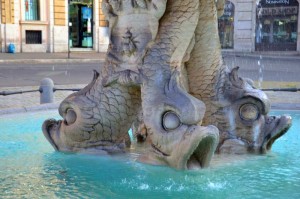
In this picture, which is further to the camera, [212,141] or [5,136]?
[5,136]

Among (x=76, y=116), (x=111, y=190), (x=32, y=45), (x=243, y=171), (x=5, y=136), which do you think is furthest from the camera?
(x=32, y=45)

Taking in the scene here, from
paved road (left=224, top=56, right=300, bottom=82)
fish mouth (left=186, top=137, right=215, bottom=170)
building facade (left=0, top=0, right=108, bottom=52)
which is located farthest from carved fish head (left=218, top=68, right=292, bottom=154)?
building facade (left=0, top=0, right=108, bottom=52)

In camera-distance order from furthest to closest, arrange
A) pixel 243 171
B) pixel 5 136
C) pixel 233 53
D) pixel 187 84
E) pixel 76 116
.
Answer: pixel 233 53, pixel 5 136, pixel 187 84, pixel 76 116, pixel 243 171

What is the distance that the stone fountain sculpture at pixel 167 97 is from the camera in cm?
382

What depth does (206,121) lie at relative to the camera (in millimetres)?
4738

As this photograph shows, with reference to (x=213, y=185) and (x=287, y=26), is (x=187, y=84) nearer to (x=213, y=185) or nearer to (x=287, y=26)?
(x=213, y=185)

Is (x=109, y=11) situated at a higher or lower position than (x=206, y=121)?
higher

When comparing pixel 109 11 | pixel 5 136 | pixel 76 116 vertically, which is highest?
pixel 109 11

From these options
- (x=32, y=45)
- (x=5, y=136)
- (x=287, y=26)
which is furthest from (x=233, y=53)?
(x=5, y=136)

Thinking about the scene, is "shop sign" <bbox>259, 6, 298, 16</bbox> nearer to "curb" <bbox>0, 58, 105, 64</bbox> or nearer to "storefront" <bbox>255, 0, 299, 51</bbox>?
"storefront" <bbox>255, 0, 299, 51</bbox>

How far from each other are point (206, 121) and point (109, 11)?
4.36 feet

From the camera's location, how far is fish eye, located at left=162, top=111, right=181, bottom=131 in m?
3.79

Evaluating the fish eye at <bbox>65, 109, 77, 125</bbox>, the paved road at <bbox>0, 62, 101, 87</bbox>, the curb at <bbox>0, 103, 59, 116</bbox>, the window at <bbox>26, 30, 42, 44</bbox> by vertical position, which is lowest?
the paved road at <bbox>0, 62, 101, 87</bbox>

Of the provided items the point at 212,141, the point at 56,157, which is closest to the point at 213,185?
the point at 212,141
